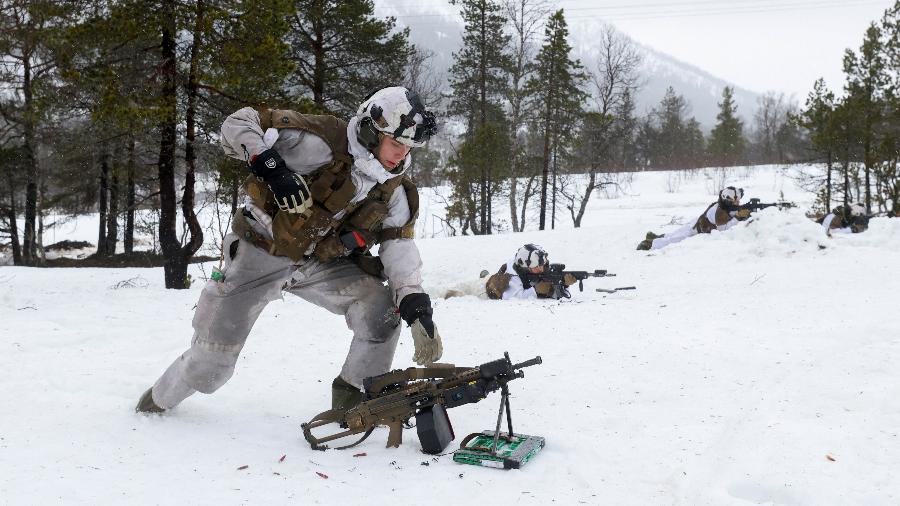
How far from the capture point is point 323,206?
10.3ft

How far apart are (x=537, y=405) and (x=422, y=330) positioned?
3.17 feet

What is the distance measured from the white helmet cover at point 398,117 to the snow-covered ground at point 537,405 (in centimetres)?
152

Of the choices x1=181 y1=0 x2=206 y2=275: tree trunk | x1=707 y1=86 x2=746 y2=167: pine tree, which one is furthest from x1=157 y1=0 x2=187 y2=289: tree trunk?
x1=707 y1=86 x2=746 y2=167: pine tree

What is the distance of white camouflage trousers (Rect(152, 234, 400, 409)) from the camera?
10.5ft

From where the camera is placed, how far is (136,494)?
2381mm

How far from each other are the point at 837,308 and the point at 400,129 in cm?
486

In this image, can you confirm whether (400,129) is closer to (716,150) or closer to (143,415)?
(143,415)

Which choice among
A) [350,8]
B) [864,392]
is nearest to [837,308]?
[864,392]

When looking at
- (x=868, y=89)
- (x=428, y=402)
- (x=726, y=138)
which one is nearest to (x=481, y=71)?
(x=868, y=89)

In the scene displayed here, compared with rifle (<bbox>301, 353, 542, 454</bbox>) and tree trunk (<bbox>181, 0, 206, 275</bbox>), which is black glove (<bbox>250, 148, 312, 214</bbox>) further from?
tree trunk (<bbox>181, 0, 206, 275</bbox>)

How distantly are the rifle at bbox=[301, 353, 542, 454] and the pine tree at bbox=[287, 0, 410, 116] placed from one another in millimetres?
12707

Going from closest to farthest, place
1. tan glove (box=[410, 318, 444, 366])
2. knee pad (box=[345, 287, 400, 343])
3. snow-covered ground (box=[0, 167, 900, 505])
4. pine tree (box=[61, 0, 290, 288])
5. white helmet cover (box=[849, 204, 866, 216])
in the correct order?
1. snow-covered ground (box=[0, 167, 900, 505])
2. tan glove (box=[410, 318, 444, 366])
3. knee pad (box=[345, 287, 400, 343])
4. pine tree (box=[61, 0, 290, 288])
5. white helmet cover (box=[849, 204, 866, 216])

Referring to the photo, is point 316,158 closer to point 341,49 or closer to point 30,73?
point 341,49

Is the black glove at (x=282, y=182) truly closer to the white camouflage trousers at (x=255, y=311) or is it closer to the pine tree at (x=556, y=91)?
the white camouflage trousers at (x=255, y=311)
